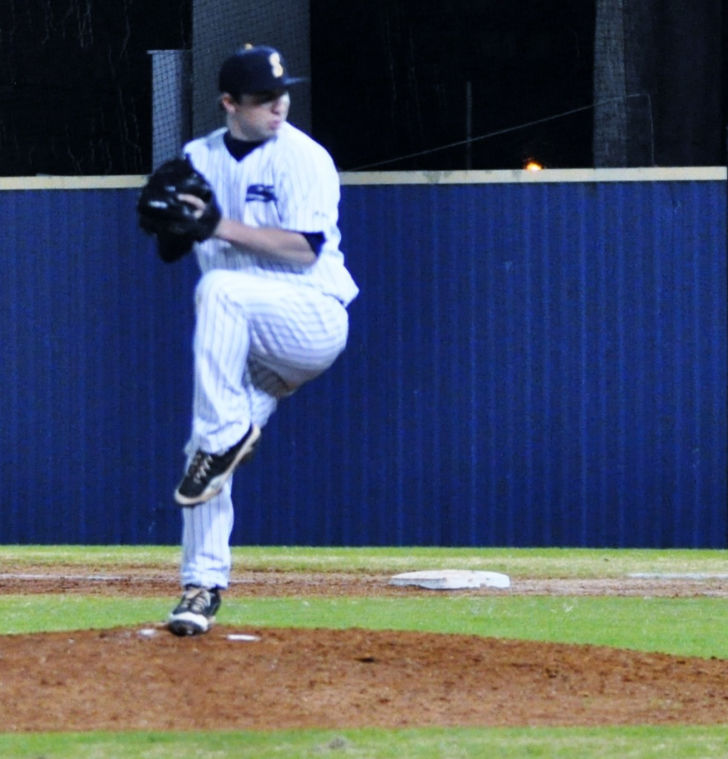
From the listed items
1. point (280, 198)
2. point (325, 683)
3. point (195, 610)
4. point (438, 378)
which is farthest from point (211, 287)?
point (438, 378)

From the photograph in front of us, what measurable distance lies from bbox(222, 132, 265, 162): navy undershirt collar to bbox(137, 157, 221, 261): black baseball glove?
0.20 meters

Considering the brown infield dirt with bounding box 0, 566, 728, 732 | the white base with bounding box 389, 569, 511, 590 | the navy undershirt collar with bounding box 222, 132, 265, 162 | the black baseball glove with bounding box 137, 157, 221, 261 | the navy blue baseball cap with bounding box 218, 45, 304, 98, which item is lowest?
the white base with bounding box 389, 569, 511, 590

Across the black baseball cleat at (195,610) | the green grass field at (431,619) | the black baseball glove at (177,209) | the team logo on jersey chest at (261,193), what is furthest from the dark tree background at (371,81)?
the black baseball glove at (177,209)

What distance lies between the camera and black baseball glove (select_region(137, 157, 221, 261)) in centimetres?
541

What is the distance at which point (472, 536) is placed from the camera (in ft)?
53.6

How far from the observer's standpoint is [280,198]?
5629 millimetres

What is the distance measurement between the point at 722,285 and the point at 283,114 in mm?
11011

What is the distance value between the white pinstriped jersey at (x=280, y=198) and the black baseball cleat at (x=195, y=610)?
3.79 ft

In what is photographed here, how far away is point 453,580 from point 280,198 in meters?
6.40

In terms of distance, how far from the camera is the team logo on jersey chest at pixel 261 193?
566cm

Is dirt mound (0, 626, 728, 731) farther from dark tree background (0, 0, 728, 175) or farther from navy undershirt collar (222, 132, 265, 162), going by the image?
dark tree background (0, 0, 728, 175)

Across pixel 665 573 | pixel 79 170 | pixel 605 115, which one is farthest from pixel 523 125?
pixel 665 573

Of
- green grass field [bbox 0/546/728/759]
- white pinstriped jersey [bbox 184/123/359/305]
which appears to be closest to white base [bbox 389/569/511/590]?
green grass field [bbox 0/546/728/759]

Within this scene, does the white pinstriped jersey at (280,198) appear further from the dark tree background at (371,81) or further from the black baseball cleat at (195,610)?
the dark tree background at (371,81)
